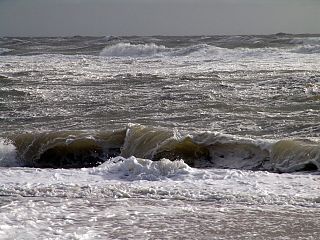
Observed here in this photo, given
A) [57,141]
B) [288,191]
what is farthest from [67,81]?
[288,191]

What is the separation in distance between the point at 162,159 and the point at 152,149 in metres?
1.32

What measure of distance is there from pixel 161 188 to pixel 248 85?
33.6 feet

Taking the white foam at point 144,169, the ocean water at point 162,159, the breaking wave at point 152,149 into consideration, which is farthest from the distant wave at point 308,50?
the white foam at point 144,169

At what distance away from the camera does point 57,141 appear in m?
9.27

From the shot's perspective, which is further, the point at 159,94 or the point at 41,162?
the point at 159,94

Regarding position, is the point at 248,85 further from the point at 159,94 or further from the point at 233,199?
the point at 233,199

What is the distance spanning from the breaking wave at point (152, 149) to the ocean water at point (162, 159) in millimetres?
17

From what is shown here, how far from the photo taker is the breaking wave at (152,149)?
8.03 m

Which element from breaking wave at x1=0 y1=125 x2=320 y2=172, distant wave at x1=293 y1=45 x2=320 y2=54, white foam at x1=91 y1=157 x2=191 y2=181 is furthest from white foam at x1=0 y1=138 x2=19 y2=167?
distant wave at x1=293 y1=45 x2=320 y2=54

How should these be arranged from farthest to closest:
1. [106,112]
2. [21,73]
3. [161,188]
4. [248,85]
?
1. [21,73]
2. [248,85]
3. [106,112]
4. [161,188]

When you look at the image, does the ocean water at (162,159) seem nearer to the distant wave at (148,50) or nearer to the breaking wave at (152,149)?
the breaking wave at (152,149)

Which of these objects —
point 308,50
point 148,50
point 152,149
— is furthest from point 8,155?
point 148,50

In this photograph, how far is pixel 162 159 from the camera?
7.36 meters

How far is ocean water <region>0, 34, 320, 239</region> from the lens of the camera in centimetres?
495
